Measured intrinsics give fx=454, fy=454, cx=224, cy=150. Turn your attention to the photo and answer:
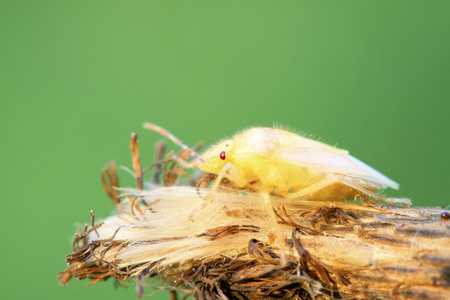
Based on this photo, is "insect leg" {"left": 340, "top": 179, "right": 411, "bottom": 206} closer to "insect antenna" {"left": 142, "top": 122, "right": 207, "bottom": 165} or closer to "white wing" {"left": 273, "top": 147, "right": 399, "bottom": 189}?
"white wing" {"left": 273, "top": 147, "right": 399, "bottom": 189}

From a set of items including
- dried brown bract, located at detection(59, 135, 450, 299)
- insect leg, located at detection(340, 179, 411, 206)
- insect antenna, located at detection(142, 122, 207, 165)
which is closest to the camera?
dried brown bract, located at detection(59, 135, 450, 299)

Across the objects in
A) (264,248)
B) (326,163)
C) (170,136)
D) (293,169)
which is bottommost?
(264,248)

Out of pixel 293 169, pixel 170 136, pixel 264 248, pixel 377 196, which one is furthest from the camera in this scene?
pixel 170 136

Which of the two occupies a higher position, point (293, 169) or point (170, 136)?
point (293, 169)

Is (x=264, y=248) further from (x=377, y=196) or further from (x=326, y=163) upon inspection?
(x=377, y=196)

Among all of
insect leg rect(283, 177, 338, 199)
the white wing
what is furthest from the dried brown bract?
the white wing

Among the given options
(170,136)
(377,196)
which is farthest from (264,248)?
(170,136)

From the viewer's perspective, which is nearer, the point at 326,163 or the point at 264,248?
the point at 264,248

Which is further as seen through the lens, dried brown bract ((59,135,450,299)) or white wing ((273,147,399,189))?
white wing ((273,147,399,189))
